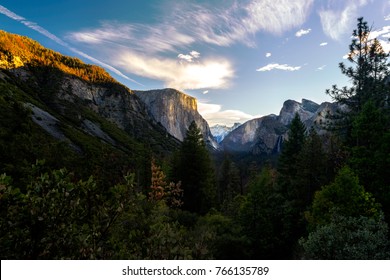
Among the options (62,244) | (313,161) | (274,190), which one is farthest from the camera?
(274,190)

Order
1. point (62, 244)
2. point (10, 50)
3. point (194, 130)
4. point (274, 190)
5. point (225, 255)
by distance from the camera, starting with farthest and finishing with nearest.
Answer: point (10, 50), point (194, 130), point (274, 190), point (225, 255), point (62, 244)

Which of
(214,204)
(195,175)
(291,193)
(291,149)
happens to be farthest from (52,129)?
(291,193)

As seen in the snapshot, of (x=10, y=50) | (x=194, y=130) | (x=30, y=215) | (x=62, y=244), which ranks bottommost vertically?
(x=62, y=244)

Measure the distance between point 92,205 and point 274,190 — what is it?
32374 millimetres

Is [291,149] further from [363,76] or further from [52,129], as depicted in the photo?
[52,129]

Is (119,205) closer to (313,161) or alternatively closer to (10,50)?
(313,161)

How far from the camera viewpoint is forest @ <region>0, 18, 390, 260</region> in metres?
3.93

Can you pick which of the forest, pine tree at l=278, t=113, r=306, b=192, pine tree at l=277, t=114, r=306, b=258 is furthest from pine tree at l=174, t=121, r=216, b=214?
pine tree at l=278, t=113, r=306, b=192

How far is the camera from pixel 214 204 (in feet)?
129

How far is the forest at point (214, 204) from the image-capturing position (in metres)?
3.93

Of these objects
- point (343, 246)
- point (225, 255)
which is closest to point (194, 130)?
point (225, 255)

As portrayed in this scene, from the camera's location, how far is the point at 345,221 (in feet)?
52.0

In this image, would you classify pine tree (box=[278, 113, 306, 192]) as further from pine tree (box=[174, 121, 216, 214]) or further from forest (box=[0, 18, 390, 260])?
pine tree (box=[174, 121, 216, 214])
